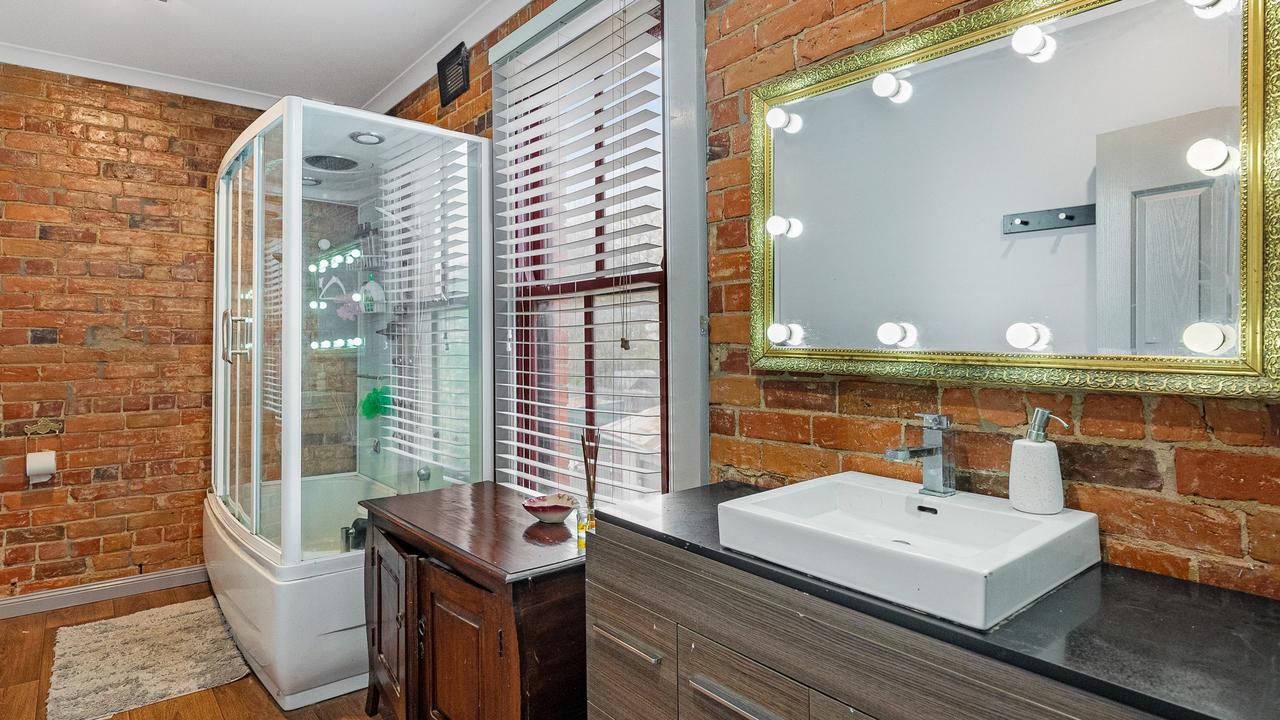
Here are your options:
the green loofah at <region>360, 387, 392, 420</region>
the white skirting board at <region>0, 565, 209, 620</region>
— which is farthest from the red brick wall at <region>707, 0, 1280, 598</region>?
the white skirting board at <region>0, 565, 209, 620</region>

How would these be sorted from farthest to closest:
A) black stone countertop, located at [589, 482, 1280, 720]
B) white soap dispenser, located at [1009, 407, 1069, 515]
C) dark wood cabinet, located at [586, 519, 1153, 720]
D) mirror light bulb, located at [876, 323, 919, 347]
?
1. mirror light bulb, located at [876, 323, 919, 347]
2. white soap dispenser, located at [1009, 407, 1069, 515]
3. dark wood cabinet, located at [586, 519, 1153, 720]
4. black stone countertop, located at [589, 482, 1280, 720]

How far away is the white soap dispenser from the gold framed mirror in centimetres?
10

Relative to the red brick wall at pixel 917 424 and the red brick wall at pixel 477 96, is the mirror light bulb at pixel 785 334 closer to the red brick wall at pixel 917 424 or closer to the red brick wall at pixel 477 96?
the red brick wall at pixel 917 424

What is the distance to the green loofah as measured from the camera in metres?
2.64

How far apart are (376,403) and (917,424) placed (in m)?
2.04

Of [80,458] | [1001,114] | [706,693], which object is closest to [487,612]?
[706,693]

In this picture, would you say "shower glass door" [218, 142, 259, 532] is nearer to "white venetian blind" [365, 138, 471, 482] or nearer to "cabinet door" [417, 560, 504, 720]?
"white venetian blind" [365, 138, 471, 482]

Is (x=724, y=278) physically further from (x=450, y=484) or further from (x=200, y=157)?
(x=200, y=157)

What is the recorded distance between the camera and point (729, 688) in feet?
3.66

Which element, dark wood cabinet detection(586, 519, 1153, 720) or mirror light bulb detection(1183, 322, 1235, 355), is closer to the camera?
dark wood cabinet detection(586, 519, 1153, 720)

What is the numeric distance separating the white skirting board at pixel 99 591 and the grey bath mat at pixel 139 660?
299 millimetres

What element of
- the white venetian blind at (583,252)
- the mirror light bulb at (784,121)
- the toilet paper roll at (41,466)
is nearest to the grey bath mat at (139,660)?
the toilet paper roll at (41,466)

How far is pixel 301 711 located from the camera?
2.38 metres

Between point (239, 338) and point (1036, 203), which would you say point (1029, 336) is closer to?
point (1036, 203)
